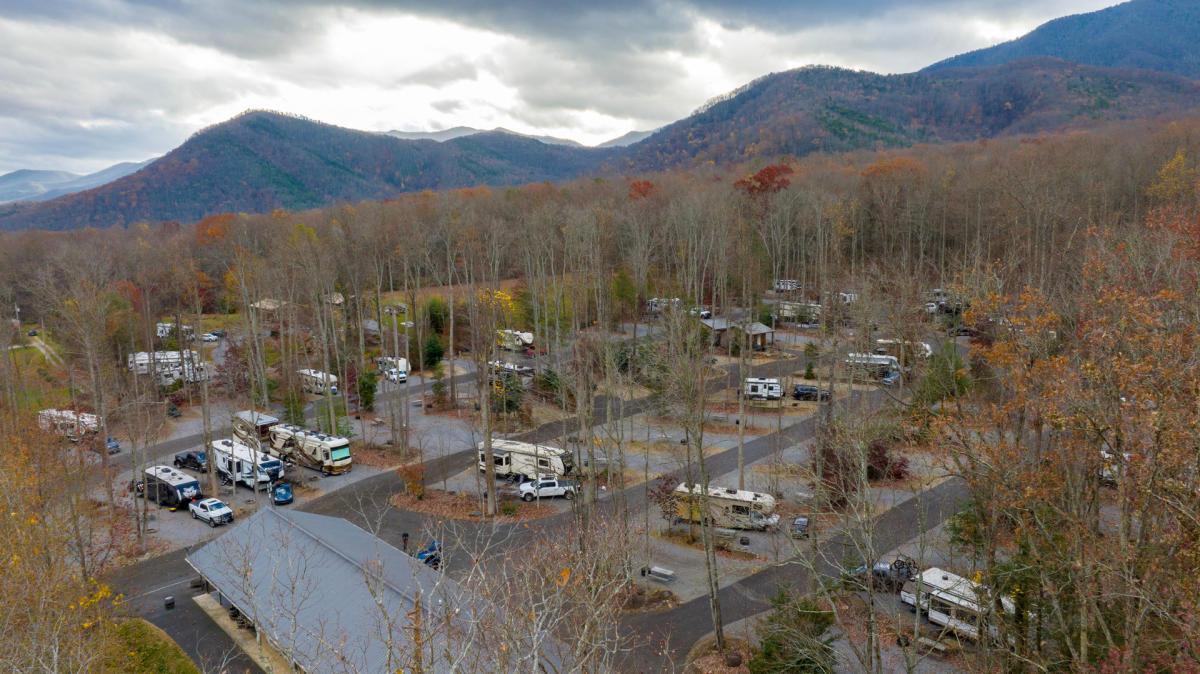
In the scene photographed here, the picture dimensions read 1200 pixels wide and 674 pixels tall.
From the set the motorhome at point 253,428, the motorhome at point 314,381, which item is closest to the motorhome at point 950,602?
the motorhome at point 253,428

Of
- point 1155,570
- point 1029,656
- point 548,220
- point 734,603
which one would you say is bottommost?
point 734,603

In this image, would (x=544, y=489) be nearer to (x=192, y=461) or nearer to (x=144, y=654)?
(x=144, y=654)

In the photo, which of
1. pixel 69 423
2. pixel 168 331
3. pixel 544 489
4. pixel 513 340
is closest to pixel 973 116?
pixel 513 340

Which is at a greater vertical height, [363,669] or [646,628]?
[363,669]

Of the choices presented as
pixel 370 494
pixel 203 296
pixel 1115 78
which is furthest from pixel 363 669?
pixel 1115 78

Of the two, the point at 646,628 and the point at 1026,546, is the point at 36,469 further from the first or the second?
the point at 1026,546

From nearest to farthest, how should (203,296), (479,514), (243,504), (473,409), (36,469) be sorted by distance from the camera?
1. (36,469)
2. (479,514)
3. (243,504)
4. (473,409)
5. (203,296)

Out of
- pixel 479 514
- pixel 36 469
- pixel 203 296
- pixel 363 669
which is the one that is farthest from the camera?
pixel 203 296

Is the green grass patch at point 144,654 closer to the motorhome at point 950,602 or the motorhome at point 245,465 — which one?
the motorhome at point 245,465
